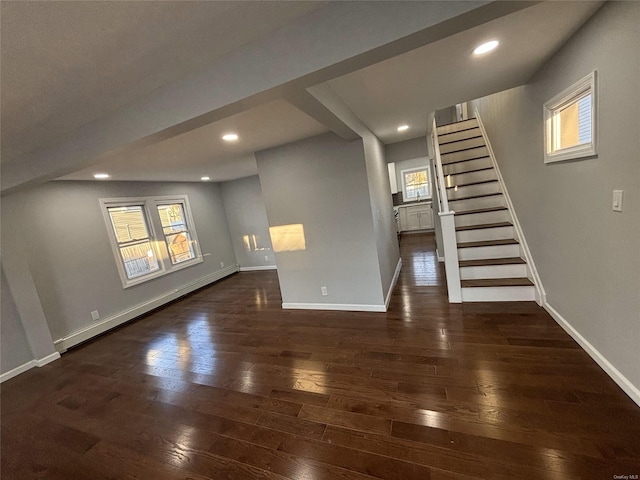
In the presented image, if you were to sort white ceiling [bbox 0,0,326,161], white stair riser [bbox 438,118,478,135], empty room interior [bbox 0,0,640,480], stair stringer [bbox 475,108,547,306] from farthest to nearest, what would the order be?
white stair riser [bbox 438,118,478,135] → stair stringer [bbox 475,108,547,306] → empty room interior [bbox 0,0,640,480] → white ceiling [bbox 0,0,326,161]

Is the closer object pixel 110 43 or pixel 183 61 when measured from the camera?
pixel 110 43

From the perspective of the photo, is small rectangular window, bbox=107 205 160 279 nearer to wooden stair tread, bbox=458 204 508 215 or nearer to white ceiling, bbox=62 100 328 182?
white ceiling, bbox=62 100 328 182

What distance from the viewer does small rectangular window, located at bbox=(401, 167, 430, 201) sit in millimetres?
7727

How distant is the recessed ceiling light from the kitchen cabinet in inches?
236

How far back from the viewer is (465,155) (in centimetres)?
442

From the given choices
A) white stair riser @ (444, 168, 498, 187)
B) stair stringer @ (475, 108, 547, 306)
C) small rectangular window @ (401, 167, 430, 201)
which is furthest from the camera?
small rectangular window @ (401, 167, 430, 201)

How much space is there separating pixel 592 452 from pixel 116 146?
3376 mm

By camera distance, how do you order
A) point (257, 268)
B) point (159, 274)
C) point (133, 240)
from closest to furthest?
1. point (133, 240)
2. point (159, 274)
3. point (257, 268)

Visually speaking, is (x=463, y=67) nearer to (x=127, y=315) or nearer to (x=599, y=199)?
(x=599, y=199)

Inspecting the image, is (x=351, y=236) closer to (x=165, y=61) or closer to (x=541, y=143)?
(x=541, y=143)

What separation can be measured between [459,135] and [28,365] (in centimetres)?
735

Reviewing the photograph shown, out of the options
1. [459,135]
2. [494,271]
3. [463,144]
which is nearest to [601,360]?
[494,271]

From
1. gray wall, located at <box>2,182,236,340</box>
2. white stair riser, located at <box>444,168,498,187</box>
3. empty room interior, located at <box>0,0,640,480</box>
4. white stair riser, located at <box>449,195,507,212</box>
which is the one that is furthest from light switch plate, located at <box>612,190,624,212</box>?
gray wall, located at <box>2,182,236,340</box>

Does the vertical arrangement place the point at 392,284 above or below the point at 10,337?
below
